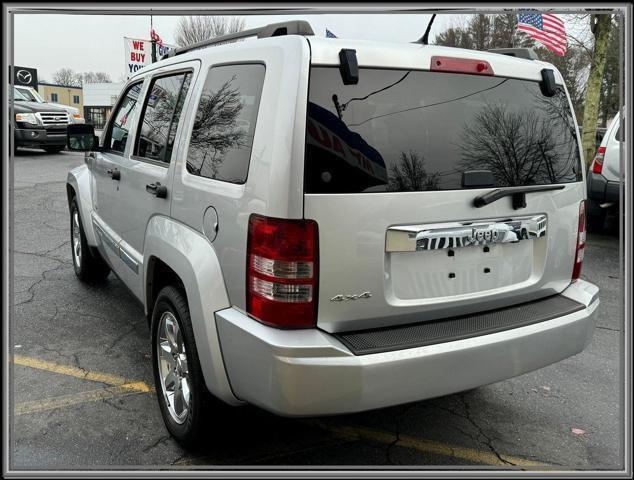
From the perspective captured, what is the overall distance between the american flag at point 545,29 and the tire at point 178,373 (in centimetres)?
887

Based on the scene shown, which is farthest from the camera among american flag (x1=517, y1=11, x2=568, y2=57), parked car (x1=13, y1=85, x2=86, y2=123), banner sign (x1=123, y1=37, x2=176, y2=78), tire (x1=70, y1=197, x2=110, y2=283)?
banner sign (x1=123, y1=37, x2=176, y2=78)

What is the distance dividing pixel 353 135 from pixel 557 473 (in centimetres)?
193

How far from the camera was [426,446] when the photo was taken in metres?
2.92

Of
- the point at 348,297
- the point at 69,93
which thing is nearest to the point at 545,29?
the point at 348,297

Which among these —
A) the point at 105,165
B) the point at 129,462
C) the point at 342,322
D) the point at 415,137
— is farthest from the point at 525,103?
the point at 105,165

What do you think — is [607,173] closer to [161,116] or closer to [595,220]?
[595,220]

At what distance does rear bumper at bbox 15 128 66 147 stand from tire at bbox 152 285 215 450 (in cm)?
1397

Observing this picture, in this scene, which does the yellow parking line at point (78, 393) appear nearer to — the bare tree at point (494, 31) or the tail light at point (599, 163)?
the tail light at point (599, 163)

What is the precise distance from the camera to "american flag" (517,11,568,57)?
381 inches

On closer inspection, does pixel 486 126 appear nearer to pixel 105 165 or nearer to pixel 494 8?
pixel 494 8

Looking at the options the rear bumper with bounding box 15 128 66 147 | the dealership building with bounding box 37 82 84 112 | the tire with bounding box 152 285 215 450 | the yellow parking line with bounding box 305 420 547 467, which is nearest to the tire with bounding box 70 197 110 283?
the tire with bounding box 152 285 215 450

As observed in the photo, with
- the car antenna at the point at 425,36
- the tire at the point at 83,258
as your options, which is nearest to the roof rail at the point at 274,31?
the car antenna at the point at 425,36

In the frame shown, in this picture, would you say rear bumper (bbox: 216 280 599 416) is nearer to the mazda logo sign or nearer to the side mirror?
the side mirror

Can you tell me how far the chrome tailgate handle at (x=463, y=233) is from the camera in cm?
231
